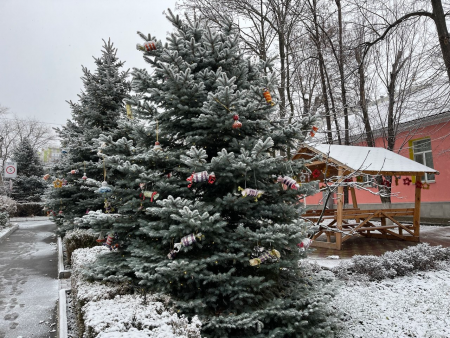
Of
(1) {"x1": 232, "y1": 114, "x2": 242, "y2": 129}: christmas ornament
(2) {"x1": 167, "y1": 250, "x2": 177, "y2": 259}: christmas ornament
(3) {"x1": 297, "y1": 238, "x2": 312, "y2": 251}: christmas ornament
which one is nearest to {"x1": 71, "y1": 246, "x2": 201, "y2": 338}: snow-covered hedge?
(2) {"x1": 167, "y1": 250, "x2": 177, "y2": 259}: christmas ornament

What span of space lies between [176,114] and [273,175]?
1481 millimetres

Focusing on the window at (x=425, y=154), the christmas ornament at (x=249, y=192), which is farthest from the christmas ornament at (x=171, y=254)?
the window at (x=425, y=154)

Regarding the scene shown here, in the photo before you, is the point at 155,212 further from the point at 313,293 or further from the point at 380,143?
the point at 380,143

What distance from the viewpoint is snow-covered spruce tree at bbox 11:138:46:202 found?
25734mm

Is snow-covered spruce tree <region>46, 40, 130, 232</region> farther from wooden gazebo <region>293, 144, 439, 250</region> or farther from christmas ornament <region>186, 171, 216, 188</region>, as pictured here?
christmas ornament <region>186, 171, 216, 188</region>

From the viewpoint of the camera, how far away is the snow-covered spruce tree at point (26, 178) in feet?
84.4

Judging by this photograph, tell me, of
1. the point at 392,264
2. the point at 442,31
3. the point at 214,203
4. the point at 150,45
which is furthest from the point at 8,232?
the point at 442,31

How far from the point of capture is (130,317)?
273cm

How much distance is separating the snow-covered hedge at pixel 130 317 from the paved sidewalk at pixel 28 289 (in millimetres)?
1628

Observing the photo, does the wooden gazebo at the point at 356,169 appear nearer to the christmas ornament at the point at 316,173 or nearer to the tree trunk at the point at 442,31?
the christmas ornament at the point at 316,173

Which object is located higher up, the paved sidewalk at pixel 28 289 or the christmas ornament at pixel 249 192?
the christmas ornament at pixel 249 192

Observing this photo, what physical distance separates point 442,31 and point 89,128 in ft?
34.7

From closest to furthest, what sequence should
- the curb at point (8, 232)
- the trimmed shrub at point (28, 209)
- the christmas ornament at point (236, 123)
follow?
the christmas ornament at point (236, 123) → the curb at point (8, 232) → the trimmed shrub at point (28, 209)

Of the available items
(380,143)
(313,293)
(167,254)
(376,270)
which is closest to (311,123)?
(313,293)
